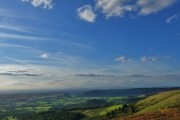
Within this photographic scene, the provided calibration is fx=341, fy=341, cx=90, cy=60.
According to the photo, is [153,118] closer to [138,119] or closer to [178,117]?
[138,119]

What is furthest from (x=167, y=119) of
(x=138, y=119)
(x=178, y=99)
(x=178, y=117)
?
(x=178, y=99)

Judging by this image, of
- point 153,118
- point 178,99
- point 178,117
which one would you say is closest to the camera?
point 178,117

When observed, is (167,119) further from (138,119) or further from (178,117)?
(138,119)

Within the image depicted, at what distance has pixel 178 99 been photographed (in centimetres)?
16912

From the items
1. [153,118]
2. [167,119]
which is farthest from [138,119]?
[167,119]

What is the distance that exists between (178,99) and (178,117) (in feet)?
264

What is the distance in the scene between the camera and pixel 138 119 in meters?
103

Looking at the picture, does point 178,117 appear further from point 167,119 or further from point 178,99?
point 178,99

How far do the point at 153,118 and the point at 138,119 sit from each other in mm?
4682

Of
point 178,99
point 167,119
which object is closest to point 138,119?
point 167,119

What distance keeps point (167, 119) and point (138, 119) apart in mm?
12236

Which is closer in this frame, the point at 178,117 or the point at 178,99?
the point at 178,117

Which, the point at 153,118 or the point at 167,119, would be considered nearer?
the point at 167,119

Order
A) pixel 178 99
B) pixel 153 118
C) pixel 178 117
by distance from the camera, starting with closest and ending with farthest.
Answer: pixel 178 117 < pixel 153 118 < pixel 178 99
